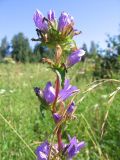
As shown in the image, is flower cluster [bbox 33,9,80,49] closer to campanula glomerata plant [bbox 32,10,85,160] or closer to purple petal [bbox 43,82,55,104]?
campanula glomerata plant [bbox 32,10,85,160]

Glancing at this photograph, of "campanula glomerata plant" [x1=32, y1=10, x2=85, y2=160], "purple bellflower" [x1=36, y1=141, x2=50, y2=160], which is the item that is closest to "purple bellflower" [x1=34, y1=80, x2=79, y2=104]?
"campanula glomerata plant" [x1=32, y1=10, x2=85, y2=160]

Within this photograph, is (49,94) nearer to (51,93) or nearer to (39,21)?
(51,93)

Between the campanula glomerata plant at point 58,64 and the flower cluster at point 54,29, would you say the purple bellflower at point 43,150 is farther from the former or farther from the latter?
the flower cluster at point 54,29

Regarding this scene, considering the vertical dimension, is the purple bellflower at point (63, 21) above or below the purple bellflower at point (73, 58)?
above

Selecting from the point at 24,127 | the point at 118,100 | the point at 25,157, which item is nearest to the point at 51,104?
the point at 25,157

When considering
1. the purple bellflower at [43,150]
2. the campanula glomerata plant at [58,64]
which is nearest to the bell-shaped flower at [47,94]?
the campanula glomerata plant at [58,64]

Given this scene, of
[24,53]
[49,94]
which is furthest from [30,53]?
[49,94]

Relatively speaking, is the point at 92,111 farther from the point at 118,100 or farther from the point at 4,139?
the point at 4,139
